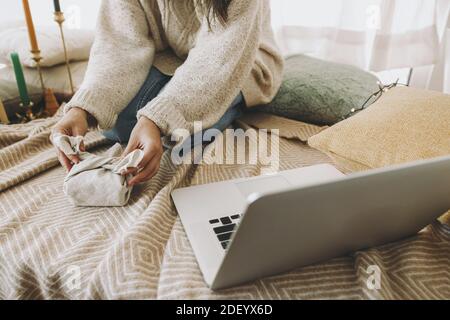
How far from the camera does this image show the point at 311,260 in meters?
0.48

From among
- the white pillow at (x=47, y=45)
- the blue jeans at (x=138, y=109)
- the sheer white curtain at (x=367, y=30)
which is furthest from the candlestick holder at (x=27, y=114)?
the sheer white curtain at (x=367, y=30)

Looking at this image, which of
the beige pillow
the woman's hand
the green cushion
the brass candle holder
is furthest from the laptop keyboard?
the brass candle holder

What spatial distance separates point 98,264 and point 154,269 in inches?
3.2

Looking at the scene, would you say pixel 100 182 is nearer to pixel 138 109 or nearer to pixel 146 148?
pixel 146 148

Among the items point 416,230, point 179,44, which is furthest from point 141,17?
point 416,230

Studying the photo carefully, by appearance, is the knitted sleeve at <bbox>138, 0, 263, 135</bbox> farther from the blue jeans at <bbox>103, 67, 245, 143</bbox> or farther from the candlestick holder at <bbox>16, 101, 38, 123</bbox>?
the candlestick holder at <bbox>16, 101, 38, 123</bbox>

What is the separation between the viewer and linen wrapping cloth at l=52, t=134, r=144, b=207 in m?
0.60

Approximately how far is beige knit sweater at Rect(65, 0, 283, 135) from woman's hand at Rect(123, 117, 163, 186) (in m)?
0.02

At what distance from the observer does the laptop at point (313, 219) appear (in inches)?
13.1

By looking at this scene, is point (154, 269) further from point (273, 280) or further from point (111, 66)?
point (111, 66)

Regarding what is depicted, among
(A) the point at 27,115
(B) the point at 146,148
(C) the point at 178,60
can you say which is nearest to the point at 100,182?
(B) the point at 146,148

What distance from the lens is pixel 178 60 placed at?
0.97 m

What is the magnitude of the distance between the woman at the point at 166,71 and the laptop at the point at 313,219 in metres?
0.20

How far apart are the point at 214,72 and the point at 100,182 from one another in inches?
13.1
